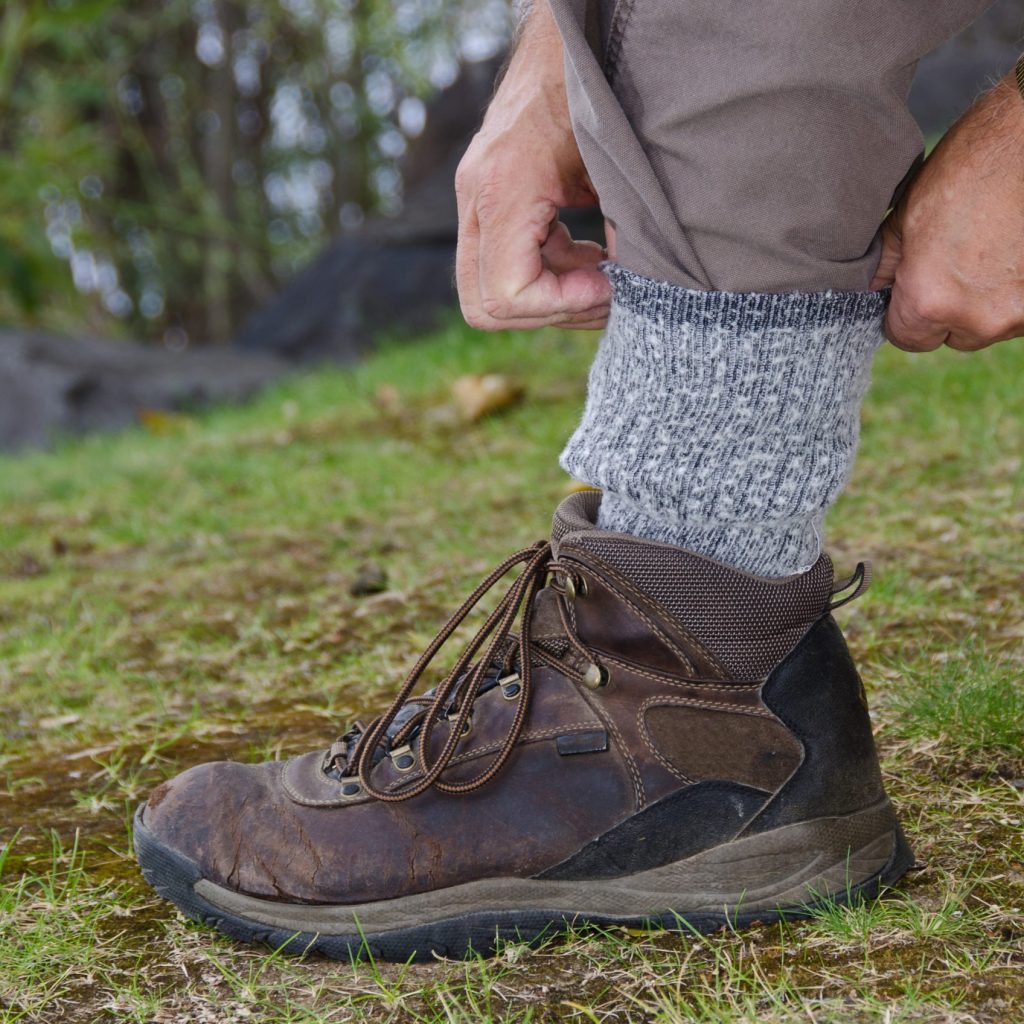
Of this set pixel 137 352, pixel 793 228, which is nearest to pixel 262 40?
pixel 137 352

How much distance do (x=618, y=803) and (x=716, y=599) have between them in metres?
0.22

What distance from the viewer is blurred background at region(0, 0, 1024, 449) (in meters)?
6.21

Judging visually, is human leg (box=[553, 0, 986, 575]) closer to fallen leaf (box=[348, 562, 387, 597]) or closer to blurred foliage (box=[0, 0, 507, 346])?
fallen leaf (box=[348, 562, 387, 597])

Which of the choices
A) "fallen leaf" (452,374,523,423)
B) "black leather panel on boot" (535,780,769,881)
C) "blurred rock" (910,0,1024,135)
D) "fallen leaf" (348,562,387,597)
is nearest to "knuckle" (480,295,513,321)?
"black leather panel on boot" (535,780,769,881)

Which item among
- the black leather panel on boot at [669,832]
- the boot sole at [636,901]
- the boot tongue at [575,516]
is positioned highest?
the boot tongue at [575,516]

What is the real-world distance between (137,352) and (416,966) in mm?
5897

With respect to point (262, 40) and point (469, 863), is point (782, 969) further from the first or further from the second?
point (262, 40)

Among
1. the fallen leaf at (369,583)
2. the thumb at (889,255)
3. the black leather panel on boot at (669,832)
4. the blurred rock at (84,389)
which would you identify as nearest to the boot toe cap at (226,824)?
the black leather panel on boot at (669,832)

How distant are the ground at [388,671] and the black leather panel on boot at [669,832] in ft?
0.22

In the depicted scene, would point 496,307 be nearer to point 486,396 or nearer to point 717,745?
→ point 717,745

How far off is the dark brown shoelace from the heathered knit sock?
128mm

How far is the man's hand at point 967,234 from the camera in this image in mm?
1109

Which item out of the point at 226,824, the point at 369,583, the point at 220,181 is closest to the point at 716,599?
the point at 226,824

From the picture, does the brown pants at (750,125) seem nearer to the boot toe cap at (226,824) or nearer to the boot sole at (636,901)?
the boot sole at (636,901)
